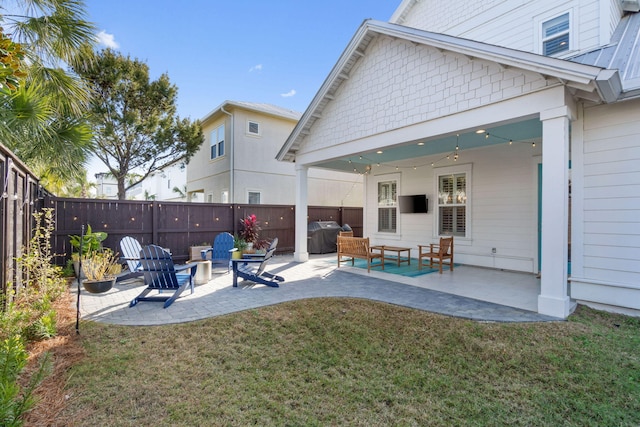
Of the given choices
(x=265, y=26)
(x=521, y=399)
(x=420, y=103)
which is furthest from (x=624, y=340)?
(x=265, y=26)

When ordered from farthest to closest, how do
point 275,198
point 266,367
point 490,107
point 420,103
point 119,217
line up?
point 275,198 < point 119,217 < point 420,103 < point 490,107 < point 266,367

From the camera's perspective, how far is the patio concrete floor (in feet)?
14.6

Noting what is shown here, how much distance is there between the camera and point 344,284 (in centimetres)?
625

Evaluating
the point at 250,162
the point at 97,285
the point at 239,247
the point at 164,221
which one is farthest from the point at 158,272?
the point at 250,162

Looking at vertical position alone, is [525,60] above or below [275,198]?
above

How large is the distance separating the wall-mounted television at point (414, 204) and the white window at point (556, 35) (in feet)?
14.6

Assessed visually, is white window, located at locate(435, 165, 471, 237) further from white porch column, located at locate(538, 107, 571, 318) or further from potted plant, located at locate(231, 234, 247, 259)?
potted plant, located at locate(231, 234, 247, 259)

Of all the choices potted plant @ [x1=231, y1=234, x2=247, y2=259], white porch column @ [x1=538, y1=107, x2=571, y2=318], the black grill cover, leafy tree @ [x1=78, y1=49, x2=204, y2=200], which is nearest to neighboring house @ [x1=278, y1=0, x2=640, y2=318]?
white porch column @ [x1=538, y1=107, x2=571, y2=318]

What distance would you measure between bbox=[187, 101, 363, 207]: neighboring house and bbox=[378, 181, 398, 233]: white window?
15.0ft

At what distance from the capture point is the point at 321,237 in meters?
10.8

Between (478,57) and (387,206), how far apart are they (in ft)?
19.5

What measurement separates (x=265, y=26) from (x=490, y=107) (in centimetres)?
837

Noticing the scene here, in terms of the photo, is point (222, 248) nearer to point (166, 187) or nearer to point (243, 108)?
point (243, 108)

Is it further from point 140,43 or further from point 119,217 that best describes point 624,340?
point 140,43
